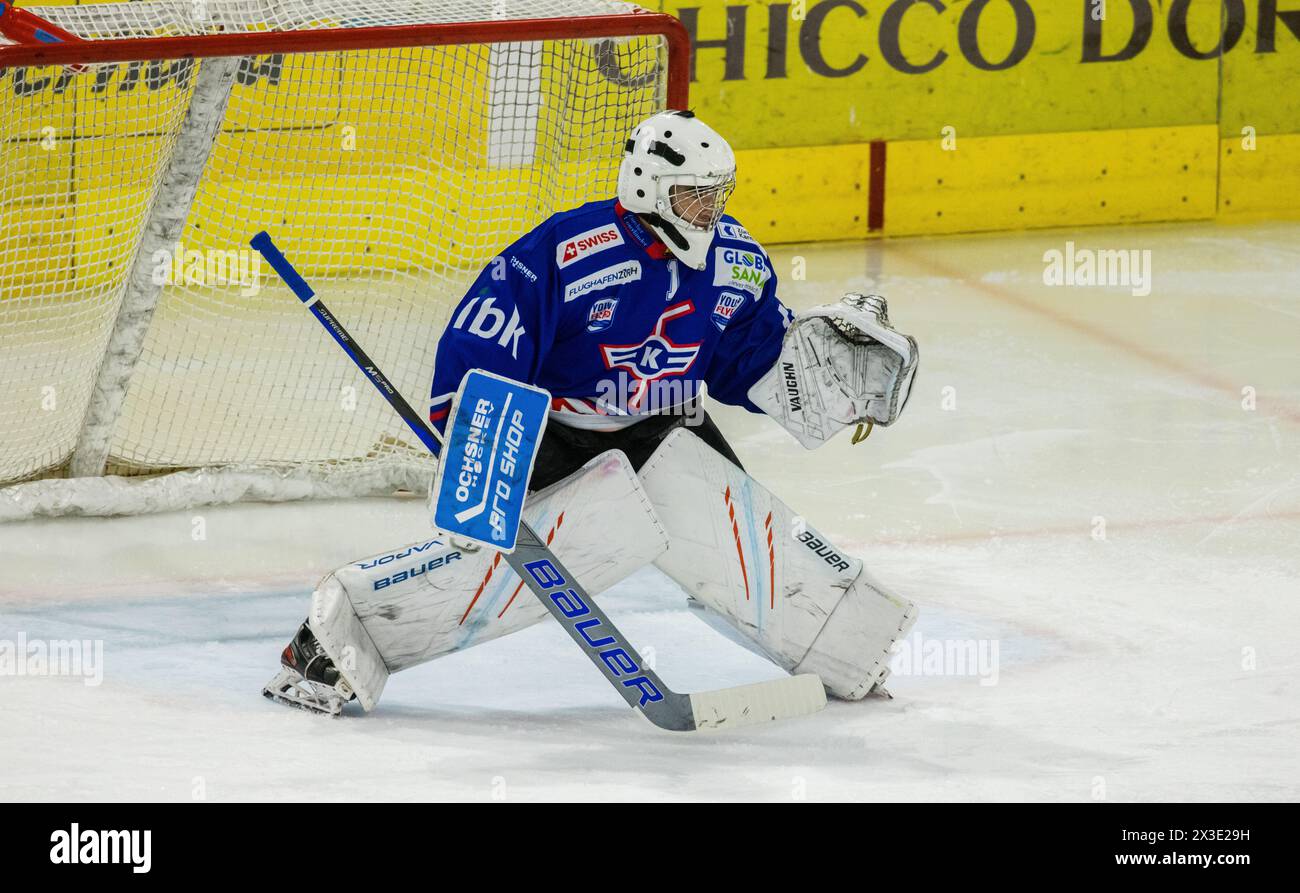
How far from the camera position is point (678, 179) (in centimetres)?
326

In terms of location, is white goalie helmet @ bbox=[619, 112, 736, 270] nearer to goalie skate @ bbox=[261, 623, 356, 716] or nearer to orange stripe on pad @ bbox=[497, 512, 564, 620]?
orange stripe on pad @ bbox=[497, 512, 564, 620]

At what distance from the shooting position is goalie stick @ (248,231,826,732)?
3.23m

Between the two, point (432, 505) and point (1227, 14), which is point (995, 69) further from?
point (432, 505)

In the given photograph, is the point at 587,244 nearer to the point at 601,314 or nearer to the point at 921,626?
the point at 601,314

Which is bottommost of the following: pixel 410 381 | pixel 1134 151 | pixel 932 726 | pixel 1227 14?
pixel 932 726

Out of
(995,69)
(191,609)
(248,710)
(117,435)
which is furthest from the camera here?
(995,69)

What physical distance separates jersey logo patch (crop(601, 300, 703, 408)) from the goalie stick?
34cm

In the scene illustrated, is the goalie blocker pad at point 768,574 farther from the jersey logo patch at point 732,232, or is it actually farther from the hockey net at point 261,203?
the hockey net at point 261,203

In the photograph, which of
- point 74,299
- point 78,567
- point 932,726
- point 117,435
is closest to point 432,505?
point 932,726

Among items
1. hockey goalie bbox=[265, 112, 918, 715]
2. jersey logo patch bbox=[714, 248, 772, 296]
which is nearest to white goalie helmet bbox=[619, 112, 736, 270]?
hockey goalie bbox=[265, 112, 918, 715]

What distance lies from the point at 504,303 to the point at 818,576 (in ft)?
2.46

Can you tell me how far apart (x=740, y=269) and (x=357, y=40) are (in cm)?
122

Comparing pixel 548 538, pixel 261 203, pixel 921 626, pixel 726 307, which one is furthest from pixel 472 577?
pixel 261 203

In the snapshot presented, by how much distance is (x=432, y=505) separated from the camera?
312 cm
